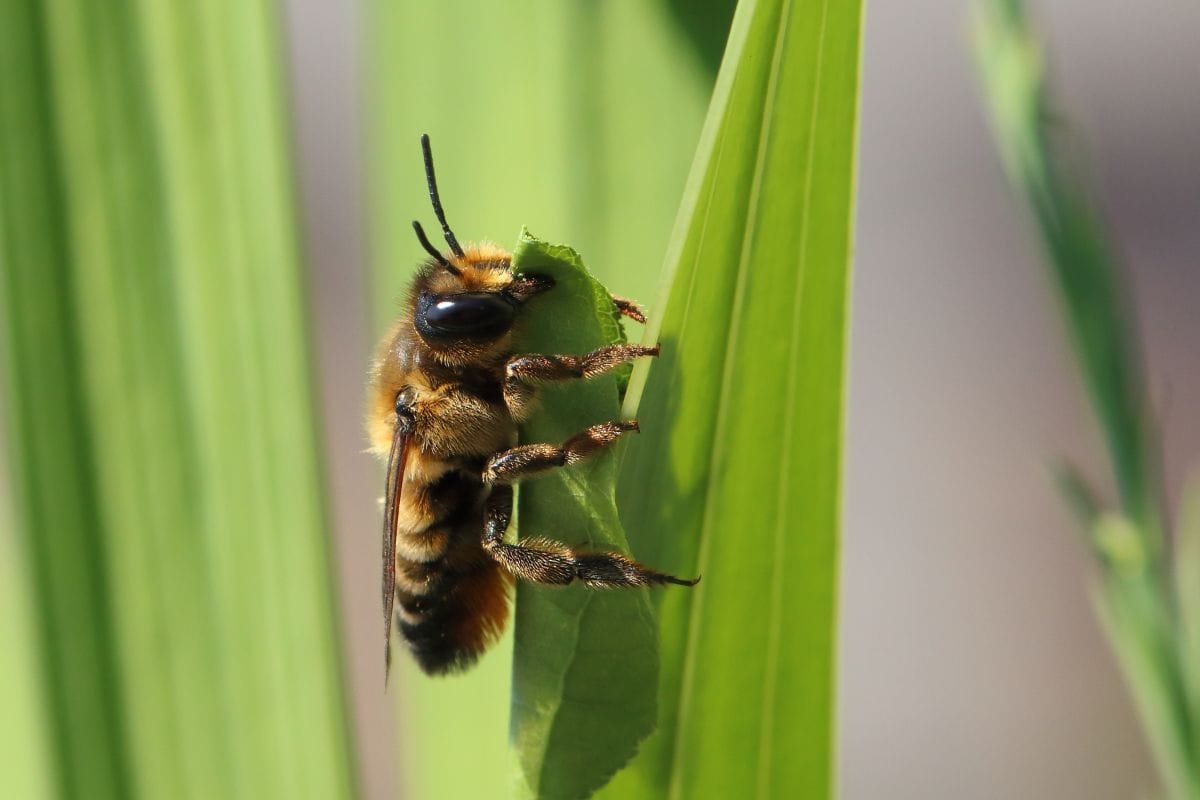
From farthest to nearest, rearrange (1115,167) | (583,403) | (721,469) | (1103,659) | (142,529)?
(1115,167) < (1103,659) < (142,529) < (583,403) < (721,469)

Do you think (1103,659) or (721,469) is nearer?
(721,469)

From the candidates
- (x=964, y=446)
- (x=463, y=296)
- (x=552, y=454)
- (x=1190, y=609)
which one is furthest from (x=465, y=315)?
(x=964, y=446)

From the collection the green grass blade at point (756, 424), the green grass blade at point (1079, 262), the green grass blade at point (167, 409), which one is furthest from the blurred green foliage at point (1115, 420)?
the green grass blade at point (167, 409)

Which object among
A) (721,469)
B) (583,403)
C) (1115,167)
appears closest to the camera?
(721,469)

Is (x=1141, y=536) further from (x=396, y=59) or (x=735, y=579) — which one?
(x=396, y=59)

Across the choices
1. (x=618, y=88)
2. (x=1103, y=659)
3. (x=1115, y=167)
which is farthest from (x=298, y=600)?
(x=1115, y=167)

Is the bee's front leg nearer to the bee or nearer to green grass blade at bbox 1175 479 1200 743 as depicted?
the bee

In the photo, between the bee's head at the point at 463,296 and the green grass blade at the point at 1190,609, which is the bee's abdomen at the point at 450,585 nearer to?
the bee's head at the point at 463,296
